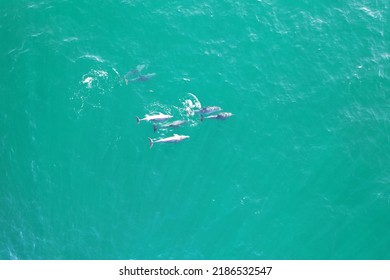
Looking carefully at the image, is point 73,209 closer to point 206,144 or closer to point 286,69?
point 206,144

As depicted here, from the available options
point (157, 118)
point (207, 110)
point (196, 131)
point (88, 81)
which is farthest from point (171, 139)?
point (88, 81)

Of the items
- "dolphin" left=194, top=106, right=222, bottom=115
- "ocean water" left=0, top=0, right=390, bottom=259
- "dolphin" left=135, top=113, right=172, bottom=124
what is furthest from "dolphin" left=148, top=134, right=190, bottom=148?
"dolphin" left=194, top=106, right=222, bottom=115

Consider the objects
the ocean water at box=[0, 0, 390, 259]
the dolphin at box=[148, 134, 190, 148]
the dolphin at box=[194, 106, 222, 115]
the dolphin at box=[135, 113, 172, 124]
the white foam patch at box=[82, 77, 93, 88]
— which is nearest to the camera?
the ocean water at box=[0, 0, 390, 259]

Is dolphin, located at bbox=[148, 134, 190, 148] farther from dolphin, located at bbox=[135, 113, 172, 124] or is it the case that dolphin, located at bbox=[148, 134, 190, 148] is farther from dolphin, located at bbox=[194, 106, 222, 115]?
dolphin, located at bbox=[194, 106, 222, 115]

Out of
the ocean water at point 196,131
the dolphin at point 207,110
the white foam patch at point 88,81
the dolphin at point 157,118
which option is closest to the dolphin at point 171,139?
the ocean water at point 196,131

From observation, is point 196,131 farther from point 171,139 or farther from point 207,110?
point 171,139

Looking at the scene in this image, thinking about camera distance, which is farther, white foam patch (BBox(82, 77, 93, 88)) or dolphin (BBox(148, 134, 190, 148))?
white foam patch (BBox(82, 77, 93, 88))

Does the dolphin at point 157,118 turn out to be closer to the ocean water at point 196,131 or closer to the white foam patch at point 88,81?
the ocean water at point 196,131
